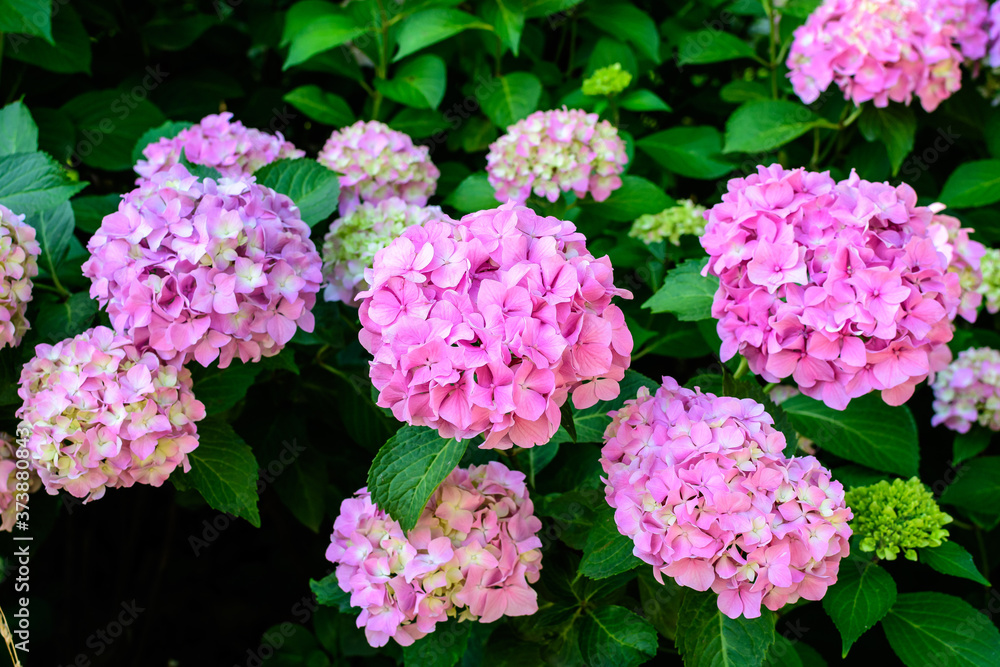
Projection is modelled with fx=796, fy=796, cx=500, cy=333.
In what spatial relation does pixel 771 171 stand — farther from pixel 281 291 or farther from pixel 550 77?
pixel 550 77

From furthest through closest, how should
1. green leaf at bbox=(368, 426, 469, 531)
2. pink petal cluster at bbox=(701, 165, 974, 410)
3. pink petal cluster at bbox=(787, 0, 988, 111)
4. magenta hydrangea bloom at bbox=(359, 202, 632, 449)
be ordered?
1. pink petal cluster at bbox=(787, 0, 988, 111)
2. pink petal cluster at bbox=(701, 165, 974, 410)
3. green leaf at bbox=(368, 426, 469, 531)
4. magenta hydrangea bloom at bbox=(359, 202, 632, 449)

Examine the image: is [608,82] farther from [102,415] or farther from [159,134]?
[102,415]

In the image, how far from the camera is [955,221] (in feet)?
5.25

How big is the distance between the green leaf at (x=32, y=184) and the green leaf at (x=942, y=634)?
1.63 metres

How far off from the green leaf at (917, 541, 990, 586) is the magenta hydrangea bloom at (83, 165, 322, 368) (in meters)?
1.14

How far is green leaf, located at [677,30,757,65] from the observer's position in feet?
7.09

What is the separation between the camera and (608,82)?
1.98 m

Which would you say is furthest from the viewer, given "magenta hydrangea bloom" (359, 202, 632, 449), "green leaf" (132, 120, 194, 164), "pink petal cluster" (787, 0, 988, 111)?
"pink petal cluster" (787, 0, 988, 111)

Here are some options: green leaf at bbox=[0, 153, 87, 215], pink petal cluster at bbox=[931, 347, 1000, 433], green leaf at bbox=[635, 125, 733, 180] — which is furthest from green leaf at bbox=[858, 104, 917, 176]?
green leaf at bbox=[0, 153, 87, 215]

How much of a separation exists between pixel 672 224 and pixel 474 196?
0.48m

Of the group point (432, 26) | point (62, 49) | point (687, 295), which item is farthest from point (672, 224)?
point (62, 49)

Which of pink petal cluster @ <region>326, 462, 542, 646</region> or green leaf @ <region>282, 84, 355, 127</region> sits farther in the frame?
green leaf @ <region>282, 84, 355, 127</region>

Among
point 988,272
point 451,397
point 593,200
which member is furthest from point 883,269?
point 988,272

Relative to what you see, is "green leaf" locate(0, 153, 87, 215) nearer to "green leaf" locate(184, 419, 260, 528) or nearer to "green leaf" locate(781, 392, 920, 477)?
"green leaf" locate(184, 419, 260, 528)
